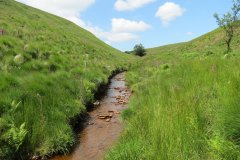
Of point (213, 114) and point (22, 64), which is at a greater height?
point (22, 64)

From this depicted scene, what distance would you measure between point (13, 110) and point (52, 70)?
259 inches

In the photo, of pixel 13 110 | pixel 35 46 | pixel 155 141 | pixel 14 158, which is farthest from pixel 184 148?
pixel 35 46

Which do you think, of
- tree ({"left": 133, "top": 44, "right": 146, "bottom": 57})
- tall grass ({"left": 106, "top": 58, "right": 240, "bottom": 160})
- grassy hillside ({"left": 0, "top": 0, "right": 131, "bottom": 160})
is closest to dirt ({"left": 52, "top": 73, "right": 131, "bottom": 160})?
grassy hillside ({"left": 0, "top": 0, "right": 131, "bottom": 160})

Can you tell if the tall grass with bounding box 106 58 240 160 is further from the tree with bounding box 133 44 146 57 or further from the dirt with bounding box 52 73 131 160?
the tree with bounding box 133 44 146 57

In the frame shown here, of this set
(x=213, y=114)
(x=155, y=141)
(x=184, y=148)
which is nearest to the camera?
(x=184, y=148)

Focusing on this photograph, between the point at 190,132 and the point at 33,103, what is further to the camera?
the point at 33,103

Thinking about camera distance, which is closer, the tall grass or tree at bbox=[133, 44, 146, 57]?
the tall grass

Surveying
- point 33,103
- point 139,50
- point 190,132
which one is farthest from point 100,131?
point 139,50

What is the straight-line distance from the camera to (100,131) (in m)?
9.60

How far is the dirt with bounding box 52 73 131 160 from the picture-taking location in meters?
7.73

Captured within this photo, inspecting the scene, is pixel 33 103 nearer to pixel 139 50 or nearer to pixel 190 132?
pixel 190 132

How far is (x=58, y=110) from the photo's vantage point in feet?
31.1

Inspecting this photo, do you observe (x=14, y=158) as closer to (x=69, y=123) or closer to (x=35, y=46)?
(x=69, y=123)

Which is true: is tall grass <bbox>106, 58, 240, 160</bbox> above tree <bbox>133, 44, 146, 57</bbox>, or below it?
below
